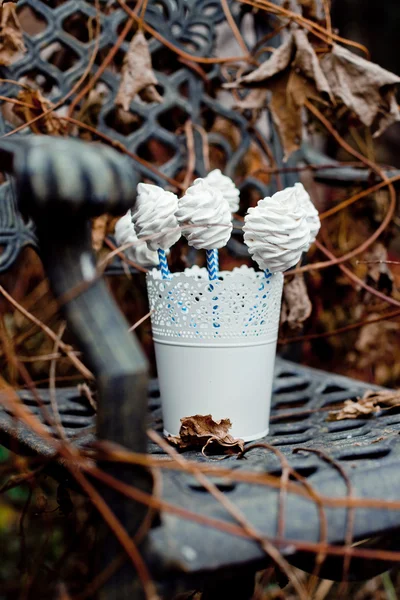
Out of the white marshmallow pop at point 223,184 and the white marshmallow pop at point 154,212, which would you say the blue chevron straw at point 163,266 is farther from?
the white marshmallow pop at point 223,184

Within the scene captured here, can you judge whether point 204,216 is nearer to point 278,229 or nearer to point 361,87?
point 278,229

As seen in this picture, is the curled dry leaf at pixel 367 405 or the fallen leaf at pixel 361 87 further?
the fallen leaf at pixel 361 87

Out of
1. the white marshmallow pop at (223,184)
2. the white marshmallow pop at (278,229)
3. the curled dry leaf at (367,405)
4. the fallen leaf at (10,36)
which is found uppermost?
the fallen leaf at (10,36)

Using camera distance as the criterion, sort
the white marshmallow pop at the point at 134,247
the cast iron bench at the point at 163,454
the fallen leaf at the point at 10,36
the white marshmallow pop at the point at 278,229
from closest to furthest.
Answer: the cast iron bench at the point at 163,454 → the white marshmallow pop at the point at 278,229 → the white marshmallow pop at the point at 134,247 → the fallen leaf at the point at 10,36

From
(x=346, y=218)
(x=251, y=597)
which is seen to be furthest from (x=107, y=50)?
(x=251, y=597)

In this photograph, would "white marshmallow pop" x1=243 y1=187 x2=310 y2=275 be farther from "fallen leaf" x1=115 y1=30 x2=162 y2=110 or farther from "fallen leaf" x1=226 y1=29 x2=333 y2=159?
"fallen leaf" x1=115 y1=30 x2=162 y2=110

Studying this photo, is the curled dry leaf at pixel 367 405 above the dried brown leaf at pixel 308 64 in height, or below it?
below

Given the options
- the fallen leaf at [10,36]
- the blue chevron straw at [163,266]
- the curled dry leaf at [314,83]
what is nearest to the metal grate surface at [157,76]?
the fallen leaf at [10,36]

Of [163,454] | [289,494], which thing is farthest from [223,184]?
[289,494]
